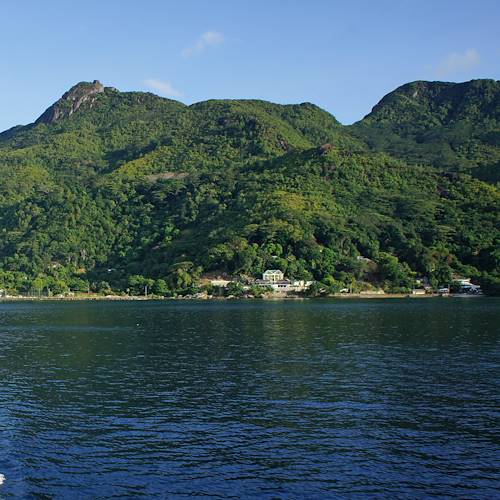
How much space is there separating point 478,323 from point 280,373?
2103 inches

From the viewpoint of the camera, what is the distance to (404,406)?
3750 centimetres

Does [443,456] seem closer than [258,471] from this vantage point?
No

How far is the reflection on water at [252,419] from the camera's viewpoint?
25.4m

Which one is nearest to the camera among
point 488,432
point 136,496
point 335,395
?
point 136,496

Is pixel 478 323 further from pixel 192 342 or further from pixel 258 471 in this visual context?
pixel 258 471

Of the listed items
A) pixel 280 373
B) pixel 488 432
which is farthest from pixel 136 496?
pixel 280 373

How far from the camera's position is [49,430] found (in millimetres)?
33125

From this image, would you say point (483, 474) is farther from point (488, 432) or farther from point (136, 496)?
point (136, 496)

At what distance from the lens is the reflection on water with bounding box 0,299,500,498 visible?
25406mm

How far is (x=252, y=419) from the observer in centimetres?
3453

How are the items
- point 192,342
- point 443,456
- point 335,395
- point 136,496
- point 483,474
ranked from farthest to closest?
point 192,342
point 335,395
point 443,456
point 483,474
point 136,496

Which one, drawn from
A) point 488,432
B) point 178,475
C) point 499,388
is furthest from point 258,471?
point 499,388

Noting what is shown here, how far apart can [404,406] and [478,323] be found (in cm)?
6064

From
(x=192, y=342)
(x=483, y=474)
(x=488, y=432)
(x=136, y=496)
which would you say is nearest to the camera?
(x=136, y=496)
